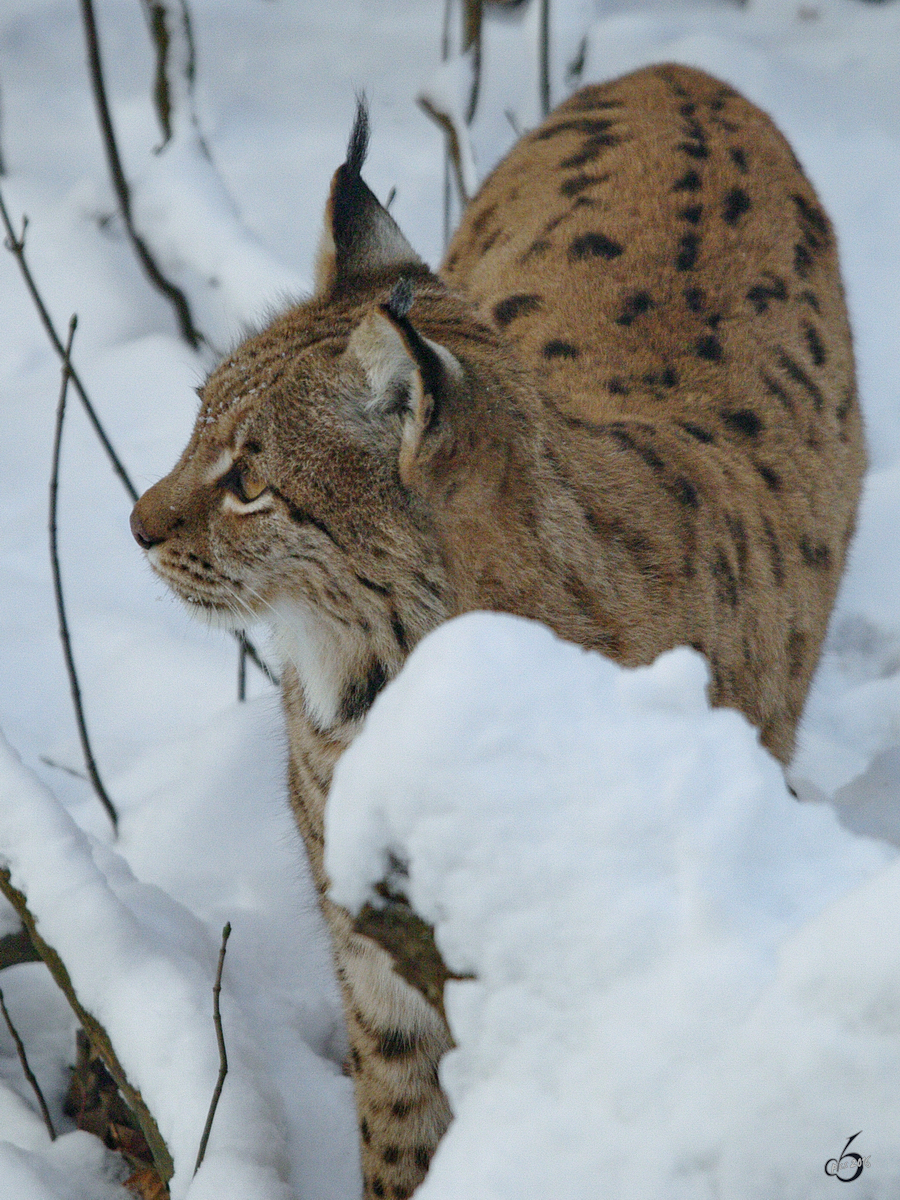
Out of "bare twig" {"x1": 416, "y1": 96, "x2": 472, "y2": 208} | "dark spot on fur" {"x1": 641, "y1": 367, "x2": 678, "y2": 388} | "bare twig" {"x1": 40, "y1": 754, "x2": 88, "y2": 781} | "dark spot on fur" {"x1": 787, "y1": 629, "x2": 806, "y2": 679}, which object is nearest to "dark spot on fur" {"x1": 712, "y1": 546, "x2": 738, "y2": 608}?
"dark spot on fur" {"x1": 787, "y1": 629, "x2": 806, "y2": 679}

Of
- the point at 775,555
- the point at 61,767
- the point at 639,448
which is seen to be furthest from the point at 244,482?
the point at 61,767

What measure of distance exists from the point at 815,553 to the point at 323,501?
4.15ft

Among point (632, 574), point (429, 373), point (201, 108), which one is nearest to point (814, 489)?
point (632, 574)

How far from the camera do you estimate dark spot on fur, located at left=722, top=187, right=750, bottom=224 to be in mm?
2955

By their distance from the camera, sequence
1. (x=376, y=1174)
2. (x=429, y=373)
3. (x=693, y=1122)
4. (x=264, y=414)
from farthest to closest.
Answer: (x=376, y=1174)
(x=264, y=414)
(x=429, y=373)
(x=693, y=1122)

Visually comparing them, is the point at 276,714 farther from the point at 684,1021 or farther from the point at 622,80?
the point at 684,1021

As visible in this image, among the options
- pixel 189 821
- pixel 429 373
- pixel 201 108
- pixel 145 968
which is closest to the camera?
pixel 429 373

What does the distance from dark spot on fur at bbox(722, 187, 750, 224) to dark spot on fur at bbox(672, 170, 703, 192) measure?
79mm

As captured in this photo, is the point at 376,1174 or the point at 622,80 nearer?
the point at 376,1174

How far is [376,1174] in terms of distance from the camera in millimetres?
2307

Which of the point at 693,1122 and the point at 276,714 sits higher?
the point at 693,1122

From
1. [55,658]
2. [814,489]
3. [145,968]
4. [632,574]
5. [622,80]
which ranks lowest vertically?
[55,658]

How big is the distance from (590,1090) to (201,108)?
5.90 meters

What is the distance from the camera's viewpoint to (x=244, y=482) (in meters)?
2.00
